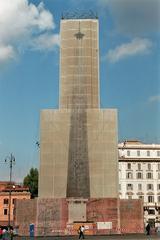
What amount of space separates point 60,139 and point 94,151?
13.8 feet

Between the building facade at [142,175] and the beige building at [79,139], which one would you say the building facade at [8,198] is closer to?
the building facade at [142,175]

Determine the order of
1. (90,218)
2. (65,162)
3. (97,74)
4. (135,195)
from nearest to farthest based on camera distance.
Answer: (90,218) < (65,162) < (97,74) < (135,195)

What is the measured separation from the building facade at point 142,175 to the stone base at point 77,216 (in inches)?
1522

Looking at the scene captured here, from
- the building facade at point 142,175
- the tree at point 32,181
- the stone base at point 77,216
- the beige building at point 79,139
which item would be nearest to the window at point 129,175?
the building facade at point 142,175

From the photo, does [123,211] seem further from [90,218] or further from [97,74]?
[97,74]

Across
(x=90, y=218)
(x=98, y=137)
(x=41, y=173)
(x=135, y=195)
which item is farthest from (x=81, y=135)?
(x=135, y=195)

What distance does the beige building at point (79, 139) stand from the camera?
50656 mm

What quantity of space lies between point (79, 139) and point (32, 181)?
140 feet

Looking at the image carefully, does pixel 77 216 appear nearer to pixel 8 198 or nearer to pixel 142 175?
pixel 8 198

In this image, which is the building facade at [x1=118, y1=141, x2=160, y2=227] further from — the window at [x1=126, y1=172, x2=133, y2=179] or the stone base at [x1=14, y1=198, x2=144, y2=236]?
the stone base at [x1=14, y1=198, x2=144, y2=236]

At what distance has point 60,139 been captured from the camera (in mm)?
51812

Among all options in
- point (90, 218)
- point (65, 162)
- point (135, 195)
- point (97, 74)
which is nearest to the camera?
point (90, 218)

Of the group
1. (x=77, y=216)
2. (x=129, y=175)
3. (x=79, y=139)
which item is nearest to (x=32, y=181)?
(x=129, y=175)

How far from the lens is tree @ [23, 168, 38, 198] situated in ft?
297
